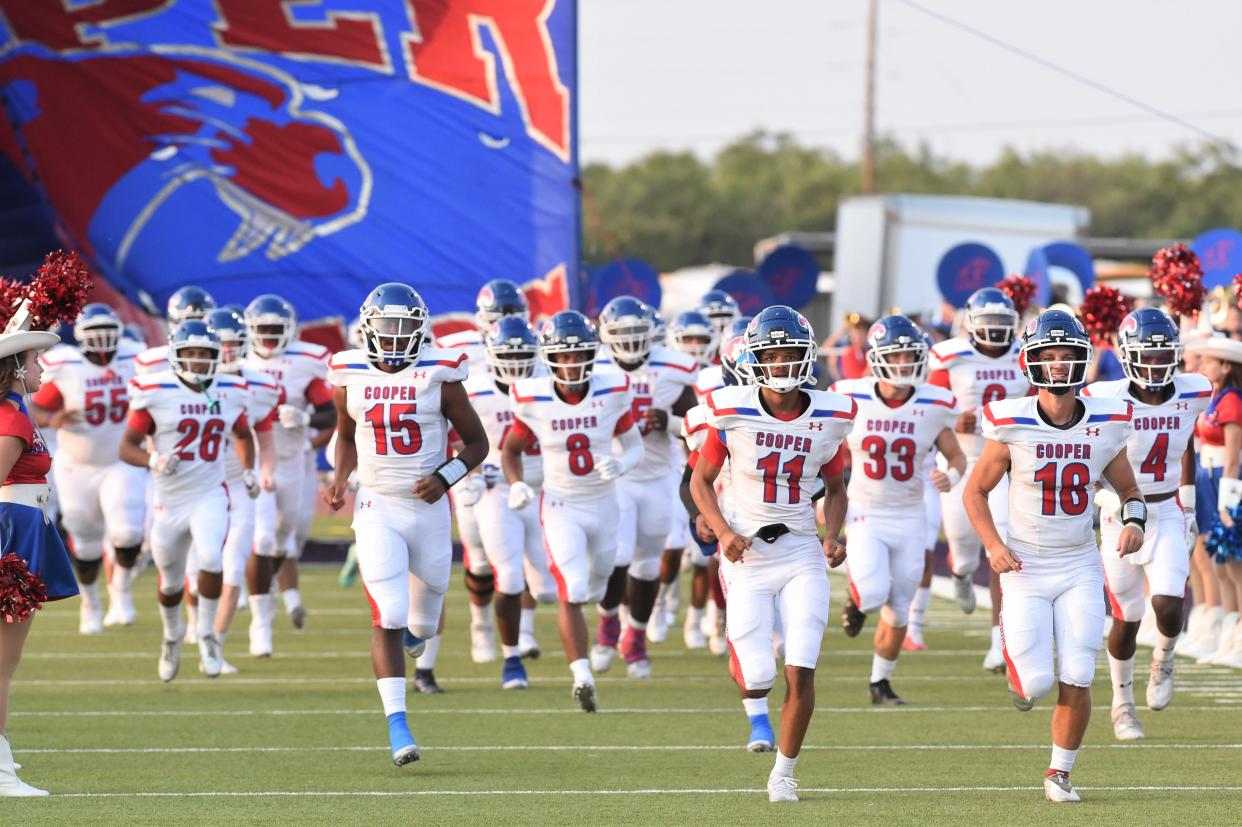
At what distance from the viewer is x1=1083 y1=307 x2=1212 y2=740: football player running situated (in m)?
8.29

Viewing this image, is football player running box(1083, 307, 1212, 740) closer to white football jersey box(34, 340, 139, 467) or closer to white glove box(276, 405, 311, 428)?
white glove box(276, 405, 311, 428)

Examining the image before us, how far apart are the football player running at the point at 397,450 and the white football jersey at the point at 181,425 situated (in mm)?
2151

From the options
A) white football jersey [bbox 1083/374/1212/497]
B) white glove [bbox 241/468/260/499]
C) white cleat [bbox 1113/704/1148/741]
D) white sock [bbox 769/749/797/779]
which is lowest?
white cleat [bbox 1113/704/1148/741]

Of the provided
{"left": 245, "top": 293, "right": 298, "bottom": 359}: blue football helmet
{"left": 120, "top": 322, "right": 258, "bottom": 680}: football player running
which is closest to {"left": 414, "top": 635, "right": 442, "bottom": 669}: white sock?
{"left": 120, "top": 322, "right": 258, "bottom": 680}: football player running

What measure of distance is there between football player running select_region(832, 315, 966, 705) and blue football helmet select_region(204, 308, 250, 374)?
3.40 m

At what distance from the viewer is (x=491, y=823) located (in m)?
6.59

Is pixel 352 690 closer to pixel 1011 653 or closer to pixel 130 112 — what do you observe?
pixel 1011 653

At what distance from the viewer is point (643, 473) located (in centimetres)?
1061

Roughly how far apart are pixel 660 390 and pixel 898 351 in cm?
180

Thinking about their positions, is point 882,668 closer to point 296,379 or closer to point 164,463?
point 164,463

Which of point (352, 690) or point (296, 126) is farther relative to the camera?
point (296, 126)

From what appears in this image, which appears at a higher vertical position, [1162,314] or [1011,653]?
[1162,314]

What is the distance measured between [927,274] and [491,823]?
22396 mm

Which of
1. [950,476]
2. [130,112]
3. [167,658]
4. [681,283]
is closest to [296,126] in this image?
[130,112]
